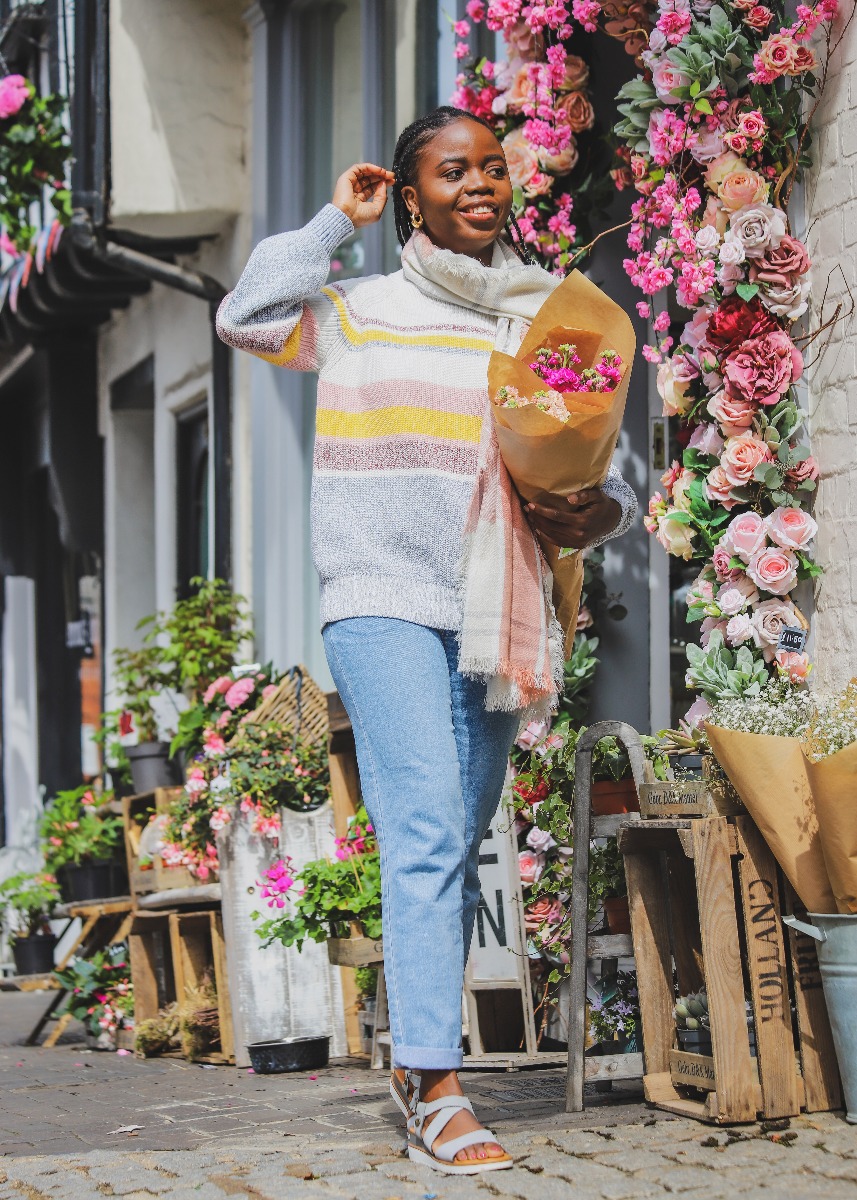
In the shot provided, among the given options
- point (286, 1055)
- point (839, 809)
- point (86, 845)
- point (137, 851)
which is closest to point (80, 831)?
point (86, 845)

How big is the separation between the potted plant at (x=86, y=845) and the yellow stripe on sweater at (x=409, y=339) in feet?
16.5

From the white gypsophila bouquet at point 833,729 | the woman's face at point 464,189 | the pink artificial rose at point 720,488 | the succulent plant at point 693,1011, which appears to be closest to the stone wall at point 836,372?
the pink artificial rose at point 720,488

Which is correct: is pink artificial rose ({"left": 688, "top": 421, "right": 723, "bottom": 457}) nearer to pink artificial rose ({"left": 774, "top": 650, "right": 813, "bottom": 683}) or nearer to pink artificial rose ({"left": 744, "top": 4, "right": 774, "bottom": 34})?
pink artificial rose ({"left": 774, "top": 650, "right": 813, "bottom": 683})

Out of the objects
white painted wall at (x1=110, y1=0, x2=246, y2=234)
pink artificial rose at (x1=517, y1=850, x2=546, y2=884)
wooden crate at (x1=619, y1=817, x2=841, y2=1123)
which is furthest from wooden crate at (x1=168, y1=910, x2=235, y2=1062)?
white painted wall at (x1=110, y1=0, x2=246, y2=234)

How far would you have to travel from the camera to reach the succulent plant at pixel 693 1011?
3.53 metres

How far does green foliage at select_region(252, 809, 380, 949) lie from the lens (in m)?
5.00

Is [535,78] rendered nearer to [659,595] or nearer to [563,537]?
[659,595]

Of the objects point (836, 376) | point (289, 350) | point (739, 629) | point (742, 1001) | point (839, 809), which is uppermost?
point (836, 376)

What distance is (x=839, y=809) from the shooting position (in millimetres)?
3117

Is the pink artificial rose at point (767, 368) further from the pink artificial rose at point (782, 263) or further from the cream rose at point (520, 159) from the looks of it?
the cream rose at point (520, 159)

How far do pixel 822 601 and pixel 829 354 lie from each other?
0.66 meters

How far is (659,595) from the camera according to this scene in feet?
17.2

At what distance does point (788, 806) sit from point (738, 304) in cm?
168

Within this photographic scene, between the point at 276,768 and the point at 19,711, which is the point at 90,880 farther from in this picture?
the point at 19,711
